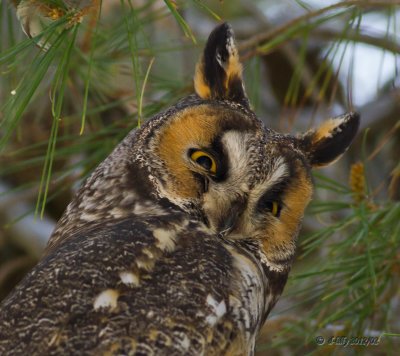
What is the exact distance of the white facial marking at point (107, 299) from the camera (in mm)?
1921

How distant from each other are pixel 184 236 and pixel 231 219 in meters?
0.18

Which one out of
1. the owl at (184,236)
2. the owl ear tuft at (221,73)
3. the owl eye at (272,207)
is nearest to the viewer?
the owl at (184,236)

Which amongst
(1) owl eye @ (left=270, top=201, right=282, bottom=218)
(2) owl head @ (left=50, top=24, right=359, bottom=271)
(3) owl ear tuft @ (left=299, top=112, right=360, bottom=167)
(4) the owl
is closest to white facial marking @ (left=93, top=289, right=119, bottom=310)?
(4) the owl

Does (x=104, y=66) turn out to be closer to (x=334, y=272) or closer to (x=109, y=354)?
(x=334, y=272)

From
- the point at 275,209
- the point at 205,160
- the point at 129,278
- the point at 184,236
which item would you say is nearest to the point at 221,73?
the point at 205,160

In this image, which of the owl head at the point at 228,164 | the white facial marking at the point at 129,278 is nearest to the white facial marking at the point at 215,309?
the white facial marking at the point at 129,278

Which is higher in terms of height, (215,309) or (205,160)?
(205,160)

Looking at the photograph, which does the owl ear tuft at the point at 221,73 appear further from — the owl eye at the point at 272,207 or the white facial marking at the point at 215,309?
the white facial marking at the point at 215,309

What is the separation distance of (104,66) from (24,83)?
807 millimetres

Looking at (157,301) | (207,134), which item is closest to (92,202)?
(207,134)

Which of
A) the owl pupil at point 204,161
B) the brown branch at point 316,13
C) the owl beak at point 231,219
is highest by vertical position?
the brown branch at point 316,13

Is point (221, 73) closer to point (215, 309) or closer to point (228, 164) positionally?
point (228, 164)

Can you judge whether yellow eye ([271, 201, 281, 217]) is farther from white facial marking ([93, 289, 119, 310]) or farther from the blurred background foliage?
white facial marking ([93, 289, 119, 310])

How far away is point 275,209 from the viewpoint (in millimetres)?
2404
